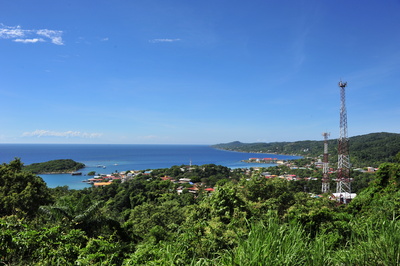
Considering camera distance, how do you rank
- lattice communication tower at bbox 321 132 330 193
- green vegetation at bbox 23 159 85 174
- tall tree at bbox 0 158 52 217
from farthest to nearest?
green vegetation at bbox 23 159 85 174
lattice communication tower at bbox 321 132 330 193
tall tree at bbox 0 158 52 217

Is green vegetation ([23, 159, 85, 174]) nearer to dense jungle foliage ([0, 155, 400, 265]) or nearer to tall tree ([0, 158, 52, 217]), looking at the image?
dense jungle foliage ([0, 155, 400, 265])

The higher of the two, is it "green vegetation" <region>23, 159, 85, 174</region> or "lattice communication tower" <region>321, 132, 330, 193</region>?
"lattice communication tower" <region>321, 132, 330, 193</region>

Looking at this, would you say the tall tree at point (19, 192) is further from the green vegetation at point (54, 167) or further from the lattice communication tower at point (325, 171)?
the green vegetation at point (54, 167)

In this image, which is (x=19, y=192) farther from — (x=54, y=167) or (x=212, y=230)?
(x=54, y=167)

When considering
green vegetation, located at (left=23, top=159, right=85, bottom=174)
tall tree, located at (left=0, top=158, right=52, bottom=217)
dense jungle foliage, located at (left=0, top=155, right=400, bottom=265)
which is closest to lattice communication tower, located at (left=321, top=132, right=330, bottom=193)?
dense jungle foliage, located at (left=0, top=155, right=400, bottom=265)

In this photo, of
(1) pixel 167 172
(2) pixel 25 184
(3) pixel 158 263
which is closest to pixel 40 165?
(1) pixel 167 172

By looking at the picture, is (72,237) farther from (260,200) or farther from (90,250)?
(260,200)

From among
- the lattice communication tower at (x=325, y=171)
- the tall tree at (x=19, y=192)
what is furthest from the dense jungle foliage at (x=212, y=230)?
the lattice communication tower at (x=325, y=171)
